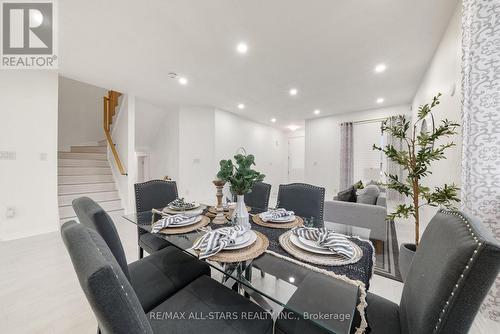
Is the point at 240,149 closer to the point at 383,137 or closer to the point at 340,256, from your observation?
the point at 383,137

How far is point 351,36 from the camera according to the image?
7.38 feet

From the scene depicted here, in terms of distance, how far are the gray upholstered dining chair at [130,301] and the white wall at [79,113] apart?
6219 millimetres

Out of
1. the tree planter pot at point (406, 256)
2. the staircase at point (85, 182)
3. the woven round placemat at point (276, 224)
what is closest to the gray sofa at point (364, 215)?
the tree planter pot at point (406, 256)

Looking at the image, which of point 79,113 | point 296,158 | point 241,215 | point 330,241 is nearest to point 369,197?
point 330,241

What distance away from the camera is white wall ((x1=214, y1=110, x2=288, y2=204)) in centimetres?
530

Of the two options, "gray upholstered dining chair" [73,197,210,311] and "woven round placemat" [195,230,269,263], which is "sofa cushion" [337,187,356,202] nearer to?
"woven round placemat" [195,230,269,263]

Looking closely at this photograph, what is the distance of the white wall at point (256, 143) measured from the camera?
17.4 feet

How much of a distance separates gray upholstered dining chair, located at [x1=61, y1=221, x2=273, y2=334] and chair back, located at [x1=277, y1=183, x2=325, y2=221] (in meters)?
1.08

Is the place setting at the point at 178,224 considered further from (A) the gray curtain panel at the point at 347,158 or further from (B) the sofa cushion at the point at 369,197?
(A) the gray curtain panel at the point at 347,158

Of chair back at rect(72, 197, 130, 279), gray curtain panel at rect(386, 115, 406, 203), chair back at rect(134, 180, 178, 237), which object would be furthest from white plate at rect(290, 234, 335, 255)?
gray curtain panel at rect(386, 115, 406, 203)

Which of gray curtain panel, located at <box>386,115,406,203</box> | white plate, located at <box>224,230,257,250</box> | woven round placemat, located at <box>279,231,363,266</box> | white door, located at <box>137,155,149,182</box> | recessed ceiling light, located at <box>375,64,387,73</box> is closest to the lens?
woven round placemat, located at <box>279,231,363,266</box>

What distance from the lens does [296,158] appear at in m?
7.74

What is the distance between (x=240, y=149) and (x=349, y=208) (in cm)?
373

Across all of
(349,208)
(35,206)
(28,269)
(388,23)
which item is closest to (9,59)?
(35,206)
